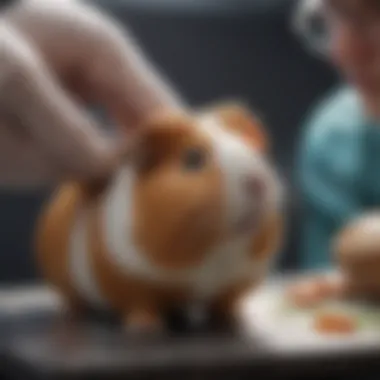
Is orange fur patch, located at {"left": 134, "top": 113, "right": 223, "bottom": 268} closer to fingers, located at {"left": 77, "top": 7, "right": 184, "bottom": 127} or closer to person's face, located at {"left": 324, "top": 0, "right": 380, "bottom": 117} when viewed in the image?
fingers, located at {"left": 77, "top": 7, "right": 184, "bottom": 127}

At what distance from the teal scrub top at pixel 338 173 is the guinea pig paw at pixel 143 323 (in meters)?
0.33

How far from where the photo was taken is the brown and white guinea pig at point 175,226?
1.98 ft

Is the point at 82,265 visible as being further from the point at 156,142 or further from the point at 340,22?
the point at 340,22

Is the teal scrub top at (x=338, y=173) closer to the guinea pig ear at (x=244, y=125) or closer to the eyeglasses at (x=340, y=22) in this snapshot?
the eyeglasses at (x=340, y=22)

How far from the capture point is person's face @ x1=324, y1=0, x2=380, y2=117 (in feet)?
2.40

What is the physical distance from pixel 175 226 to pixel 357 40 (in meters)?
0.23

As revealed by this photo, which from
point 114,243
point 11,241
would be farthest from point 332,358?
point 11,241

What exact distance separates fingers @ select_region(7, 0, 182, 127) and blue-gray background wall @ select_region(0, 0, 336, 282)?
546mm

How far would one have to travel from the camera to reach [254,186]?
2.02 ft

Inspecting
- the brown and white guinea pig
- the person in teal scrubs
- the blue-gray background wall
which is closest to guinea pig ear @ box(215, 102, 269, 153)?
the brown and white guinea pig

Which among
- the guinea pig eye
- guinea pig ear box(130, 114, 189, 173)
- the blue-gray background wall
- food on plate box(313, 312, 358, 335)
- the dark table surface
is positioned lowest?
the dark table surface

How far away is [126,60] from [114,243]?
11 cm

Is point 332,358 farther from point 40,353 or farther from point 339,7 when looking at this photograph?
point 339,7

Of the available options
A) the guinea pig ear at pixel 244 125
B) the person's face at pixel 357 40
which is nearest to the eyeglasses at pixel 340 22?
the person's face at pixel 357 40
